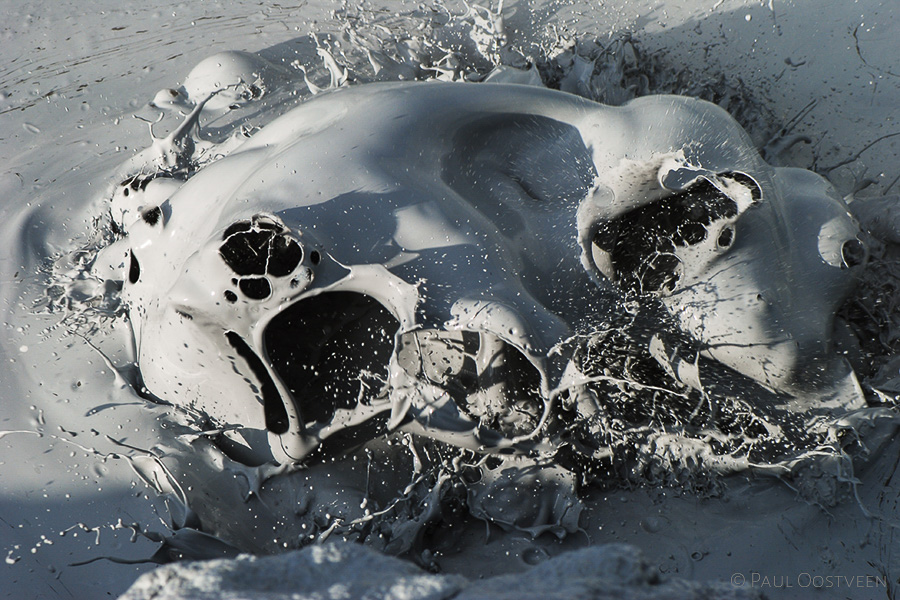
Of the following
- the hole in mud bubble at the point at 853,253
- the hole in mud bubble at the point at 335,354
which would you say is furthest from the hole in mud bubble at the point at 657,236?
the hole in mud bubble at the point at 335,354

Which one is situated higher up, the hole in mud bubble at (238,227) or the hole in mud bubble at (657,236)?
the hole in mud bubble at (238,227)

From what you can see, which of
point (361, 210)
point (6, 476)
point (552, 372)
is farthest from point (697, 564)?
point (6, 476)

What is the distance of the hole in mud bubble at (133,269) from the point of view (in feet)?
3.68

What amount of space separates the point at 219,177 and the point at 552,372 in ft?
1.92

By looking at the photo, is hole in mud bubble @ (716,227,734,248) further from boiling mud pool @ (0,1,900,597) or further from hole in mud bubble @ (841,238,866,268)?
hole in mud bubble @ (841,238,866,268)

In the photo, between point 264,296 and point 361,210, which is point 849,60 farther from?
point 264,296

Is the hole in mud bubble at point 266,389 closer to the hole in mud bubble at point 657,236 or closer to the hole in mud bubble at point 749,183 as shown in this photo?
the hole in mud bubble at point 657,236

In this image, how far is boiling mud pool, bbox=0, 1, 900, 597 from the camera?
103 centimetres

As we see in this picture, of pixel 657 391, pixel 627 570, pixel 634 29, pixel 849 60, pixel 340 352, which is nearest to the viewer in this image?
pixel 627 570

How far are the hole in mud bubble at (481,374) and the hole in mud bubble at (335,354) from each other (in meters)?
0.05

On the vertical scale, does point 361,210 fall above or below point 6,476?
above

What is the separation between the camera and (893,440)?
119 cm

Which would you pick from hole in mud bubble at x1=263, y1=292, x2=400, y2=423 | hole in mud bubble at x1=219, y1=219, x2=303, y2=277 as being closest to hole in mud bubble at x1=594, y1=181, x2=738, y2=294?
hole in mud bubble at x1=263, y1=292, x2=400, y2=423

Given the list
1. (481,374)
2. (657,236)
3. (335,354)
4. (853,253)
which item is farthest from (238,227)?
(853,253)
